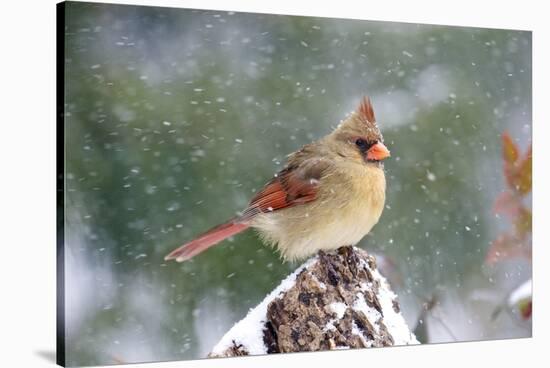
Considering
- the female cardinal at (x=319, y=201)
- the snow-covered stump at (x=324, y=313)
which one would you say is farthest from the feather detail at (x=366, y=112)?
the snow-covered stump at (x=324, y=313)

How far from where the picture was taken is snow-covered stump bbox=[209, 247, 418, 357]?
17.8 ft

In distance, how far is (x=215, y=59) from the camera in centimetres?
577

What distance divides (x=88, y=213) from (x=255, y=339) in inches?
51.3

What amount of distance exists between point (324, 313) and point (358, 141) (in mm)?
1257

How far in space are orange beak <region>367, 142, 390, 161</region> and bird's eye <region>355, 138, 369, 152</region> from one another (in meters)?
0.03

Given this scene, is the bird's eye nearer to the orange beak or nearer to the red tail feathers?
the orange beak

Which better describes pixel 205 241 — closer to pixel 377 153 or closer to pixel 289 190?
pixel 289 190

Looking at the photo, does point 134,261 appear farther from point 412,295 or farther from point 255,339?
point 412,295

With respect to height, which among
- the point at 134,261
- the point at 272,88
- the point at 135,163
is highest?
the point at 272,88

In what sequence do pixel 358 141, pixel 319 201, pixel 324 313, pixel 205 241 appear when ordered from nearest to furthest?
1. pixel 324 313
2. pixel 205 241
3. pixel 319 201
4. pixel 358 141

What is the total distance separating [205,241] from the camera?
575 cm

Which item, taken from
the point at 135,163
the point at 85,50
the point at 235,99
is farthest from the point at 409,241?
the point at 85,50

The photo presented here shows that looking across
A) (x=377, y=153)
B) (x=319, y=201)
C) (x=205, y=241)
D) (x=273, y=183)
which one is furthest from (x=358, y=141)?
(x=205, y=241)

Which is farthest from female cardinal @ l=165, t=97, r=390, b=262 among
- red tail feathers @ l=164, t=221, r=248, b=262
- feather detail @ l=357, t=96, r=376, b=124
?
feather detail @ l=357, t=96, r=376, b=124
